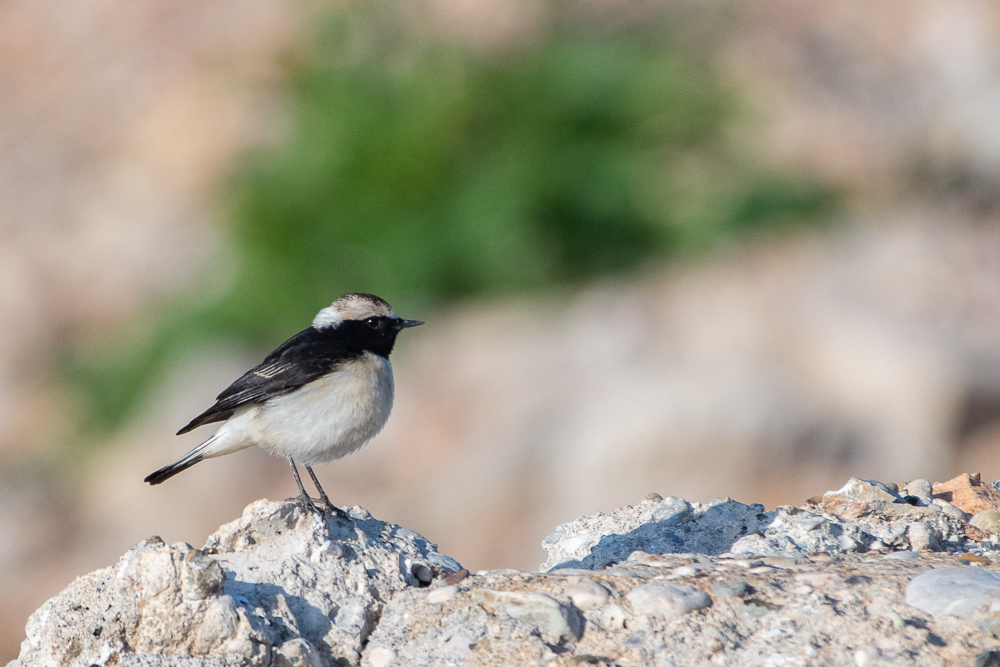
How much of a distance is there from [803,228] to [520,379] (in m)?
3.66

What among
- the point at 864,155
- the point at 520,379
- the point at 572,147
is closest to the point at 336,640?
the point at 520,379

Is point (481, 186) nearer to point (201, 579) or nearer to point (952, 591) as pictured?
point (201, 579)

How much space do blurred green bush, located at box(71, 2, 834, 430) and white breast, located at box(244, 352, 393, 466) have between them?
270 inches

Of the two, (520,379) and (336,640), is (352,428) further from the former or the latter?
(520,379)

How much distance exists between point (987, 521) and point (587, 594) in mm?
2099

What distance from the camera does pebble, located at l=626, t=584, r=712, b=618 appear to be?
3.86 metres

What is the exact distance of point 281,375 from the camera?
Answer: 19.6 ft

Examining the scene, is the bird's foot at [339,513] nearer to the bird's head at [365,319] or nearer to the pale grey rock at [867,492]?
the bird's head at [365,319]

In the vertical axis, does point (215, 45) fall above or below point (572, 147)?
above

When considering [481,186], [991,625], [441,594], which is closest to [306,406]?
[441,594]

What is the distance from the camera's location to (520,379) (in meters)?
11.2

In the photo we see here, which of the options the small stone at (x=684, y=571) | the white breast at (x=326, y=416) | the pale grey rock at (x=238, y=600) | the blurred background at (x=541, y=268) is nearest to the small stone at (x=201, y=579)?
the pale grey rock at (x=238, y=600)

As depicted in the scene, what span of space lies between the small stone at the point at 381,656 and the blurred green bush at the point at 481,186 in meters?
8.97

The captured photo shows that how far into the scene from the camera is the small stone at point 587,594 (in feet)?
12.9
